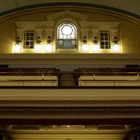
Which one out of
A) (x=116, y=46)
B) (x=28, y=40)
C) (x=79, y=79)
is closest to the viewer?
(x=79, y=79)

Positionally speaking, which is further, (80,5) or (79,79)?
(80,5)

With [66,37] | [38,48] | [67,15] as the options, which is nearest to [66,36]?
[66,37]

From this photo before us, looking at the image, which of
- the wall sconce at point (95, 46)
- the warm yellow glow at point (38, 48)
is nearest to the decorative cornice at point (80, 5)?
the wall sconce at point (95, 46)

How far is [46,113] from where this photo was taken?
29.9 feet

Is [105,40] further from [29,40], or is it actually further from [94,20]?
[29,40]

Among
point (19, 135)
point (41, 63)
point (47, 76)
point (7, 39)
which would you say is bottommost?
point (19, 135)

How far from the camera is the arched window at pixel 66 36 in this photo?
16.6 m

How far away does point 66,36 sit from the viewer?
1683 centimetres

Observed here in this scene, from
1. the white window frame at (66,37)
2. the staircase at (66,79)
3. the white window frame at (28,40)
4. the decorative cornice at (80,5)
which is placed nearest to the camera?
the staircase at (66,79)

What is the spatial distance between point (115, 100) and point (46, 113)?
72.9 inches

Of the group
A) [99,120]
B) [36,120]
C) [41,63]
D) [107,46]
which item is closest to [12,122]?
[36,120]

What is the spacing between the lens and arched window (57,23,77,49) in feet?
54.5

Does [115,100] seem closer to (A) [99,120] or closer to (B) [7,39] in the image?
(A) [99,120]

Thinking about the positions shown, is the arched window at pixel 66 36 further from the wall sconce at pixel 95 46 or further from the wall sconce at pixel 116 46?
the wall sconce at pixel 116 46
